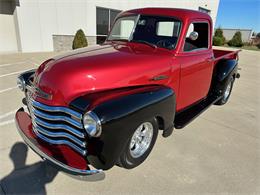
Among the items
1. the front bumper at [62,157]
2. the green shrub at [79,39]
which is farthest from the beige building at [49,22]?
the front bumper at [62,157]

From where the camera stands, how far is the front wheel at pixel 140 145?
8.31 ft

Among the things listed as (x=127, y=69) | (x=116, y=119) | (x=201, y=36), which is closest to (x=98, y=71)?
(x=127, y=69)

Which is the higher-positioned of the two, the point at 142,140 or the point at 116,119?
the point at 116,119

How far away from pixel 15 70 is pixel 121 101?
691 centimetres

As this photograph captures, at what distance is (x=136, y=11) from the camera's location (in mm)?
3637

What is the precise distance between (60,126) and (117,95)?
2.29ft

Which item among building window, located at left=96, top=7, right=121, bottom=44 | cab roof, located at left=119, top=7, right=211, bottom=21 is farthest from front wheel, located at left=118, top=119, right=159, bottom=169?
building window, located at left=96, top=7, right=121, bottom=44

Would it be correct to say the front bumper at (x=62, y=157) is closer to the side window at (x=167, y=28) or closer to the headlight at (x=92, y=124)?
the headlight at (x=92, y=124)

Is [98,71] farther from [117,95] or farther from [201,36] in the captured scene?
[201,36]

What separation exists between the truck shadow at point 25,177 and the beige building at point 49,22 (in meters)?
10.1

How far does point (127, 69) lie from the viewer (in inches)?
99.6

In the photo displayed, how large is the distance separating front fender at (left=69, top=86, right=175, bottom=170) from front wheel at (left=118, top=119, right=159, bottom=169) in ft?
1.17

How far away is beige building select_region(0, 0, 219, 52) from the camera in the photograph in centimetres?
1091

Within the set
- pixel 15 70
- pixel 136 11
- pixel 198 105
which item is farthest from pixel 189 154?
pixel 15 70
